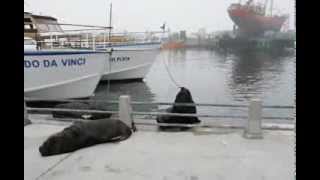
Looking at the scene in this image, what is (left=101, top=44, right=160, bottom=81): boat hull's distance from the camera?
26.7 metres

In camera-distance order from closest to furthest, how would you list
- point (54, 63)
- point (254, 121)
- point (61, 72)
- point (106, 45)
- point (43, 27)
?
1. point (254, 121)
2. point (54, 63)
3. point (61, 72)
4. point (43, 27)
5. point (106, 45)

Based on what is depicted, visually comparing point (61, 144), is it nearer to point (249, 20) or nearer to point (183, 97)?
point (183, 97)

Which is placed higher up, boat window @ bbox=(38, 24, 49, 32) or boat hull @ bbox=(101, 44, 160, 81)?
boat window @ bbox=(38, 24, 49, 32)

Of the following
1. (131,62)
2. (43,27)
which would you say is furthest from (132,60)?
(43,27)

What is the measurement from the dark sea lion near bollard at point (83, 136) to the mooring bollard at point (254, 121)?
1.94 m

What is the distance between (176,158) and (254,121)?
1717 millimetres

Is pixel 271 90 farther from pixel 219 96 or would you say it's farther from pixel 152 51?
pixel 152 51

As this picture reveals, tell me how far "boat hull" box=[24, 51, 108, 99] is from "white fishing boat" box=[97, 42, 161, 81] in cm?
672

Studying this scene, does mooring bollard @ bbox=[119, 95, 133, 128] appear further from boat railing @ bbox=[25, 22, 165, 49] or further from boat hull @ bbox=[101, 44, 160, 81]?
boat hull @ bbox=[101, 44, 160, 81]

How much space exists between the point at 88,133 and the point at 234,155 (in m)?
2.19

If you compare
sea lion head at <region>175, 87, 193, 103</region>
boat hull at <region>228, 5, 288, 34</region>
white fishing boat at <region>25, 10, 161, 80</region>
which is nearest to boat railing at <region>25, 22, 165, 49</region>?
white fishing boat at <region>25, 10, 161, 80</region>

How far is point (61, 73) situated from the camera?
1722 cm

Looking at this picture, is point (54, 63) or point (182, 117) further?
point (54, 63)
